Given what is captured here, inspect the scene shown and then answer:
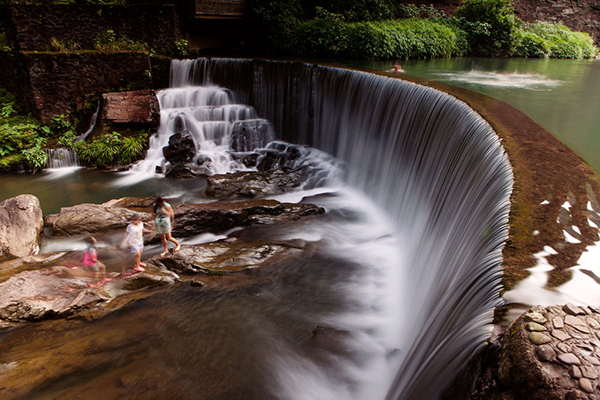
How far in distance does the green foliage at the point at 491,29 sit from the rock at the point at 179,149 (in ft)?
50.6

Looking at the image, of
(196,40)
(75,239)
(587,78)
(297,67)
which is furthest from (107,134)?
(587,78)

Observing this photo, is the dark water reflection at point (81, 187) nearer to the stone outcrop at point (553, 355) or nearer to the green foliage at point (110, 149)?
the green foliage at point (110, 149)

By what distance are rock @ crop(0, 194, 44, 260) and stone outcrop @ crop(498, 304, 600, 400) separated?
23.4ft

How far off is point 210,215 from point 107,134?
559 centimetres

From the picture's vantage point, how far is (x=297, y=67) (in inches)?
457

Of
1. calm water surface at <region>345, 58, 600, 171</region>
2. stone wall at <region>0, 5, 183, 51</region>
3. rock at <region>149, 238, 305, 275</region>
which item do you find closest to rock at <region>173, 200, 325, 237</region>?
rock at <region>149, 238, 305, 275</region>

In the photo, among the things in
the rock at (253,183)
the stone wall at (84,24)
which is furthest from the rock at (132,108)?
the rock at (253,183)

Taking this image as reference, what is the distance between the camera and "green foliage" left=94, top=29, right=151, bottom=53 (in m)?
12.1

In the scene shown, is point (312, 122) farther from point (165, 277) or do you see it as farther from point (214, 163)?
point (165, 277)

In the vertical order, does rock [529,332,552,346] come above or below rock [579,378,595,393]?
above

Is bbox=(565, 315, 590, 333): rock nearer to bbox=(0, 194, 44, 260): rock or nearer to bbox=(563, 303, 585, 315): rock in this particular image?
bbox=(563, 303, 585, 315): rock

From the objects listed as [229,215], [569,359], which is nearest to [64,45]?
[229,215]

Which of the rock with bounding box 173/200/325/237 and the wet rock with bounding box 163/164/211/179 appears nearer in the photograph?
the rock with bounding box 173/200/325/237

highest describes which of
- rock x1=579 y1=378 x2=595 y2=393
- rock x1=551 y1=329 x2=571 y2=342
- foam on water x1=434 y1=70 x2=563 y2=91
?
foam on water x1=434 y1=70 x2=563 y2=91
